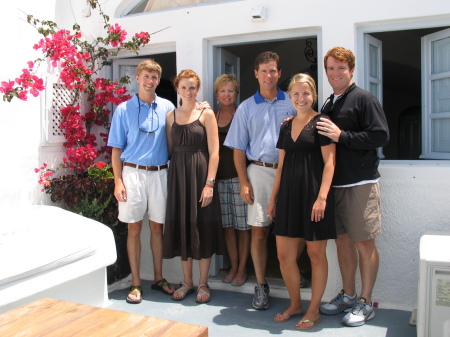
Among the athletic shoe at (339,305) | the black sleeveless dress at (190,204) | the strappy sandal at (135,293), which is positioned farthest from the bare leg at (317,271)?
the strappy sandal at (135,293)

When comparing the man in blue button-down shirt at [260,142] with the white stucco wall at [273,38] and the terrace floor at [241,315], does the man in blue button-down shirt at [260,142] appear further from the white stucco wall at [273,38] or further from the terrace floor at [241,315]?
the white stucco wall at [273,38]

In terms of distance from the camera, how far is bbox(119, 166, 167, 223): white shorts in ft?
14.0

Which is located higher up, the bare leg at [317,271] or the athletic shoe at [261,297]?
the bare leg at [317,271]

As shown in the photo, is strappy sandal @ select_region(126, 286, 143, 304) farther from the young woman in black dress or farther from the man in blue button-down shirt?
the young woman in black dress

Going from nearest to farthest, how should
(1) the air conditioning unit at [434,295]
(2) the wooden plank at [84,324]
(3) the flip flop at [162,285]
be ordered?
(2) the wooden plank at [84,324] → (1) the air conditioning unit at [434,295] → (3) the flip flop at [162,285]

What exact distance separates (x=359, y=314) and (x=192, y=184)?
5.37 ft

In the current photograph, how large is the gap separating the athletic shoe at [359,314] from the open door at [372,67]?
4.11ft

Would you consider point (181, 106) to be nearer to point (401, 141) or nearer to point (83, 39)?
point (83, 39)

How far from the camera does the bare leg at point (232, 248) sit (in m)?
4.56

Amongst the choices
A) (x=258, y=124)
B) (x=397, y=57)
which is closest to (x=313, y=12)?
(x=258, y=124)

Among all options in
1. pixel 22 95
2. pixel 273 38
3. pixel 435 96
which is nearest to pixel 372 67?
pixel 435 96

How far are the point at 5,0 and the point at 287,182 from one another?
2933 millimetres

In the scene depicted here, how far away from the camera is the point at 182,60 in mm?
4832

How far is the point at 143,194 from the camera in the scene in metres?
4.32
